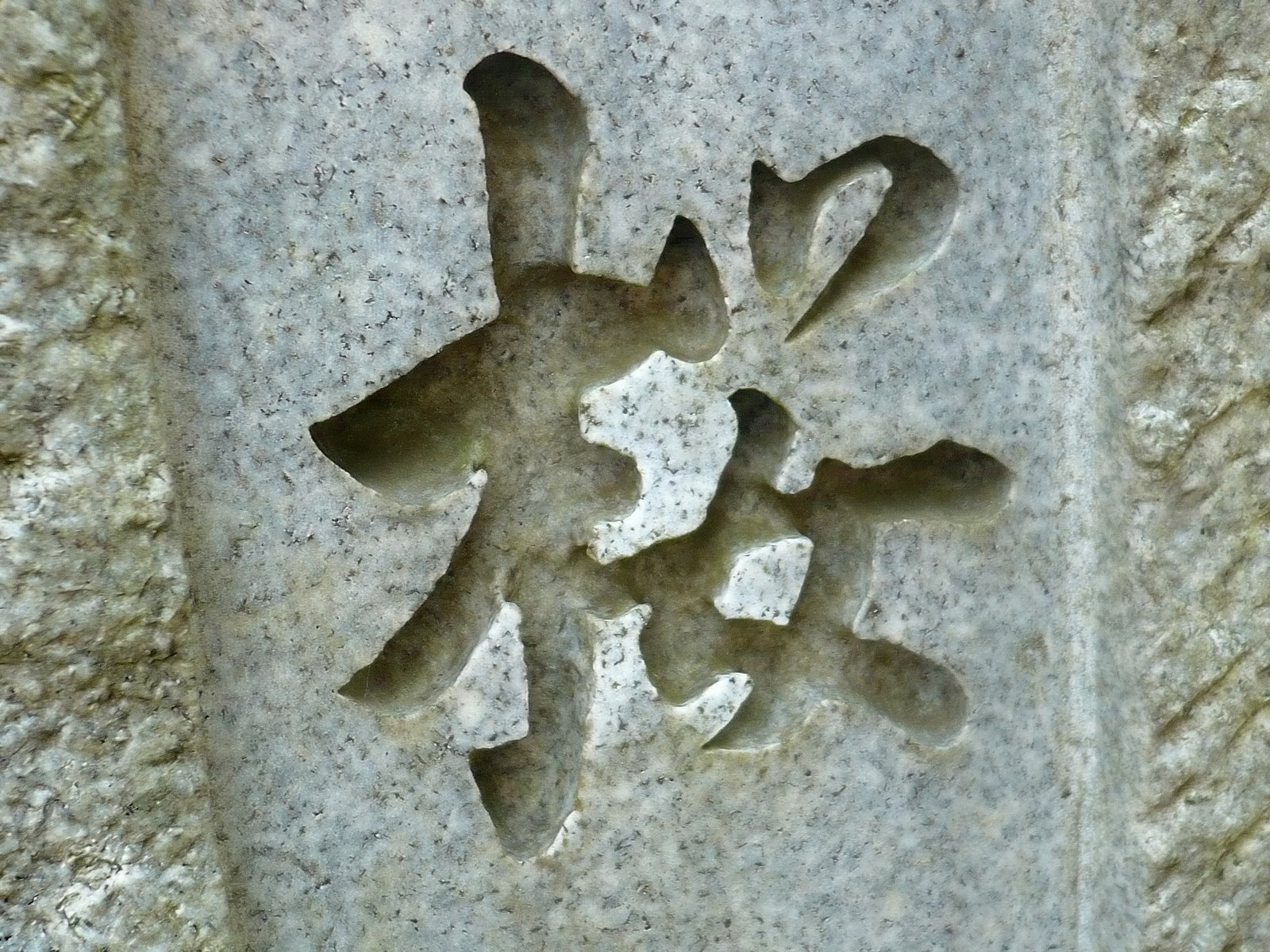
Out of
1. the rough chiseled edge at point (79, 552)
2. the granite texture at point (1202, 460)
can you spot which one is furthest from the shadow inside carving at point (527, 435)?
the granite texture at point (1202, 460)

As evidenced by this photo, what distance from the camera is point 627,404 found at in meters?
0.77

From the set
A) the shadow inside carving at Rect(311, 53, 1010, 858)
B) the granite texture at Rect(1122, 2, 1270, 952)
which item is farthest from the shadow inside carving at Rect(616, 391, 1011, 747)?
the granite texture at Rect(1122, 2, 1270, 952)

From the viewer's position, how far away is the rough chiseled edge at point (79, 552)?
59cm

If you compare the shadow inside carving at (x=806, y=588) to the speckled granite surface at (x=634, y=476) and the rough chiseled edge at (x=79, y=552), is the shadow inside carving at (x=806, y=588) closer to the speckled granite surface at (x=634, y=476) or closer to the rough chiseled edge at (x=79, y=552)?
the speckled granite surface at (x=634, y=476)

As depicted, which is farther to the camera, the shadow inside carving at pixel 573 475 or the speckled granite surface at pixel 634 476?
the shadow inside carving at pixel 573 475

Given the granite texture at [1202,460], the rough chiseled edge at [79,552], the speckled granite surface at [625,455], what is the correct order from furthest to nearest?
the granite texture at [1202,460], the speckled granite surface at [625,455], the rough chiseled edge at [79,552]

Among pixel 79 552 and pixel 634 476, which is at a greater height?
pixel 634 476

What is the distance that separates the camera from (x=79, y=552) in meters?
0.62

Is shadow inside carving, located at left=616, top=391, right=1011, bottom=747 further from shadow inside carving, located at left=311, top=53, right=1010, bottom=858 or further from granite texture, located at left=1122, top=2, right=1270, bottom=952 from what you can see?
granite texture, located at left=1122, top=2, right=1270, bottom=952

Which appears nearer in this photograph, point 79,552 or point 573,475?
point 79,552

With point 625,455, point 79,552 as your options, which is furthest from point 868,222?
point 79,552

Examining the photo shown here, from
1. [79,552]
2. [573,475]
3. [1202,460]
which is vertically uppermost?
[1202,460]

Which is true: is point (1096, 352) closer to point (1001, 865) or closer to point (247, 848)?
point (1001, 865)

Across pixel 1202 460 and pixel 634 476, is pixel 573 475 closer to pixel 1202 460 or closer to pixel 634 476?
pixel 634 476
